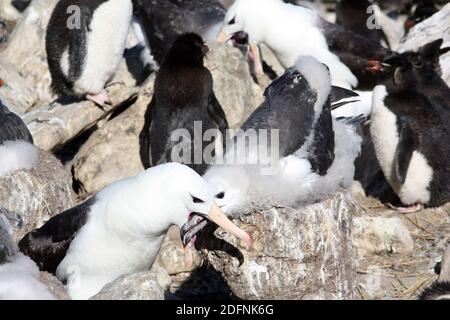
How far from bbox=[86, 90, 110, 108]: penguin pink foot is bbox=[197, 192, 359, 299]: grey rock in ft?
11.2

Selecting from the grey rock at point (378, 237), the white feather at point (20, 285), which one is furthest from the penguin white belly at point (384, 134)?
the white feather at point (20, 285)

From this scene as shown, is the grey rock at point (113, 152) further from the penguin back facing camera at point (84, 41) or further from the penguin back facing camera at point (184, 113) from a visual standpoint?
the penguin back facing camera at point (84, 41)

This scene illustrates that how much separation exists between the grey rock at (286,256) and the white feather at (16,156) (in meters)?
1.58

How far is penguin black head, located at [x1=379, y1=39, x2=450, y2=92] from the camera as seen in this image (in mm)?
9008

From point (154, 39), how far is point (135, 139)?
75.9 inches

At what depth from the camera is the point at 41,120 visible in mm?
9211

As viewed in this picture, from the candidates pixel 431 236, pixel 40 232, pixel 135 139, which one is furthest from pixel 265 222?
pixel 135 139

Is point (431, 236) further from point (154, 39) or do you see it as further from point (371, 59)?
point (154, 39)

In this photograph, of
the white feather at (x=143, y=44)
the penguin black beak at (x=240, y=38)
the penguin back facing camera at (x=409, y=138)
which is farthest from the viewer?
the penguin black beak at (x=240, y=38)

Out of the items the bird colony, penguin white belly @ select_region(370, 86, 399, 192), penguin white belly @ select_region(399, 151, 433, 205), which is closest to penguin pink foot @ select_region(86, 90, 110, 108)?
the bird colony

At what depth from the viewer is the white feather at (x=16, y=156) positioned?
7.13m

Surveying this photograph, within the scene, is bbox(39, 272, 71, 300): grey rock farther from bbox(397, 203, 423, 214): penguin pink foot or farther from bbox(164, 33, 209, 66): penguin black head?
bbox(397, 203, 423, 214): penguin pink foot

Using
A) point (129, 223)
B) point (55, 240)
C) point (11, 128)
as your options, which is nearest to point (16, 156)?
point (11, 128)

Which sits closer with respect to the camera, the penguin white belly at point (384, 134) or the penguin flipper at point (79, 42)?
the penguin white belly at point (384, 134)
